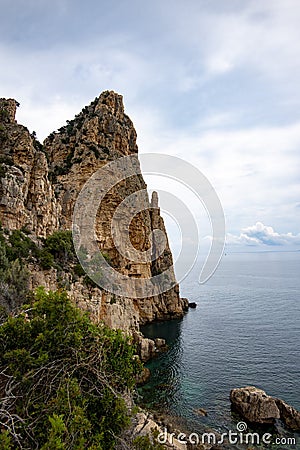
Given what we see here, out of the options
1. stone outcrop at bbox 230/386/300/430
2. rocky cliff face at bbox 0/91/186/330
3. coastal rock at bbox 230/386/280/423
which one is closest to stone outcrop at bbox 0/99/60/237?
rocky cliff face at bbox 0/91/186/330

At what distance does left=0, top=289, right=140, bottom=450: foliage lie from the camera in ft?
17.3

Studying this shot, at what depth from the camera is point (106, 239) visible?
113 feet

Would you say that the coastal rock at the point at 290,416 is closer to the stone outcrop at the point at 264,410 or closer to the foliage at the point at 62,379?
the stone outcrop at the point at 264,410

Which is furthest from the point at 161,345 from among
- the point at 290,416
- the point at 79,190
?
the point at 79,190

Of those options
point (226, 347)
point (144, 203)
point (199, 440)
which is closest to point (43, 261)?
point (199, 440)

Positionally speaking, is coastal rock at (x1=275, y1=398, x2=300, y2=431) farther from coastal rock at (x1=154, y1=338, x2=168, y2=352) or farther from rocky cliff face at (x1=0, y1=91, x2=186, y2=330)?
coastal rock at (x1=154, y1=338, x2=168, y2=352)

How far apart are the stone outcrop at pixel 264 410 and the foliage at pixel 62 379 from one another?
1118cm

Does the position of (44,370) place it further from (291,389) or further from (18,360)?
(291,389)

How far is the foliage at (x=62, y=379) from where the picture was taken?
5.27 m

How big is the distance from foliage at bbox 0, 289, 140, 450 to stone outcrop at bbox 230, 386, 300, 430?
1118cm

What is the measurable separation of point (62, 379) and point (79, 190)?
29967mm

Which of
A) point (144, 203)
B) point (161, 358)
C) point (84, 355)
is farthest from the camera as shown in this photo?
point (144, 203)

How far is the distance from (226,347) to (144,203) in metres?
22.5

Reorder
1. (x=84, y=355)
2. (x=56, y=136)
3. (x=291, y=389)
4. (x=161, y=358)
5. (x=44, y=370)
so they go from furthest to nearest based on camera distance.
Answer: (x=56, y=136)
(x=161, y=358)
(x=291, y=389)
(x=84, y=355)
(x=44, y=370)
